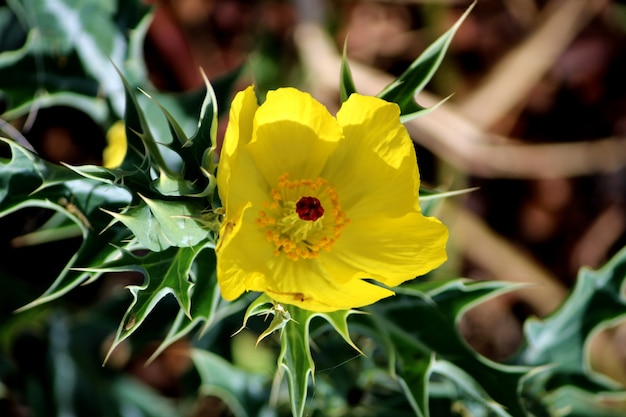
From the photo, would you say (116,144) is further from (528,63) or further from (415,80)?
(528,63)

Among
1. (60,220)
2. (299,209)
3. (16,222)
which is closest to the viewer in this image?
(299,209)

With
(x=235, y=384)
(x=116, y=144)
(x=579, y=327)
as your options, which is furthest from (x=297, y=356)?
(x=579, y=327)

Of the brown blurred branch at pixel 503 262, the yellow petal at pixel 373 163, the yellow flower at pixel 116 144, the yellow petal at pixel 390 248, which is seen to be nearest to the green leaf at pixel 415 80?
the yellow petal at pixel 373 163

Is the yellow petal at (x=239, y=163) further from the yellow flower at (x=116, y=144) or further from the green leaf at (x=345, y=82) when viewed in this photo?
the yellow flower at (x=116, y=144)

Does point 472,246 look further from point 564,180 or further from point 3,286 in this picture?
point 3,286

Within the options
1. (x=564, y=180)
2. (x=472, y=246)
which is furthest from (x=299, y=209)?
(x=564, y=180)

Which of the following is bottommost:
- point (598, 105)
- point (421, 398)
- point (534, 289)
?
point (421, 398)

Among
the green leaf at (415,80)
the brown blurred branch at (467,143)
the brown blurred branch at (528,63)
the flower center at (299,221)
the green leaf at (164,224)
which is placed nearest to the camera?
the green leaf at (164,224)
